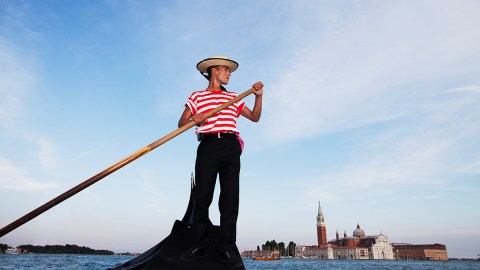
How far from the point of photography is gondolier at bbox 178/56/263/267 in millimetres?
2650

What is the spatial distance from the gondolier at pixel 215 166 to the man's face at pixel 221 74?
0.26 feet

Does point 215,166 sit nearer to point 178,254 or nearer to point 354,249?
point 178,254

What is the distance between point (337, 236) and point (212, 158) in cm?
13192

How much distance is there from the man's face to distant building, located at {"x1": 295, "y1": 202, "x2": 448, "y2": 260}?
104550 millimetres

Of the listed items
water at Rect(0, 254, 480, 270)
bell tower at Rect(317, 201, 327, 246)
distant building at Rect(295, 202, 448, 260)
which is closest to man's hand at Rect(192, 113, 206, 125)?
water at Rect(0, 254, 480, 270)

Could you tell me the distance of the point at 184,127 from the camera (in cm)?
256

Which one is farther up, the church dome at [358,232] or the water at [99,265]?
the church dome at [358,232]

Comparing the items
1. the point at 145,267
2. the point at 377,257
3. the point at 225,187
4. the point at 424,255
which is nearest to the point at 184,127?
the point at 225,187

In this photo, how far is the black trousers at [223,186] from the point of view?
2674 mm

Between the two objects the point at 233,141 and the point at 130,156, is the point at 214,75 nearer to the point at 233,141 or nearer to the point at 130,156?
the point at 233,141

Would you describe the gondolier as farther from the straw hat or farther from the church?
the church

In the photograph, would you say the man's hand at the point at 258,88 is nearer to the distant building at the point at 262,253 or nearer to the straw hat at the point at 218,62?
the straw hat at the point at 218,62

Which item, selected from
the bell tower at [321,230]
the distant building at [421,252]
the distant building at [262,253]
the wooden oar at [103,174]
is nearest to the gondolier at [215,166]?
the wooden oar at [103,174]

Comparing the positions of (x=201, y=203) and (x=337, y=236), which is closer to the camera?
(x=201, y=203)
